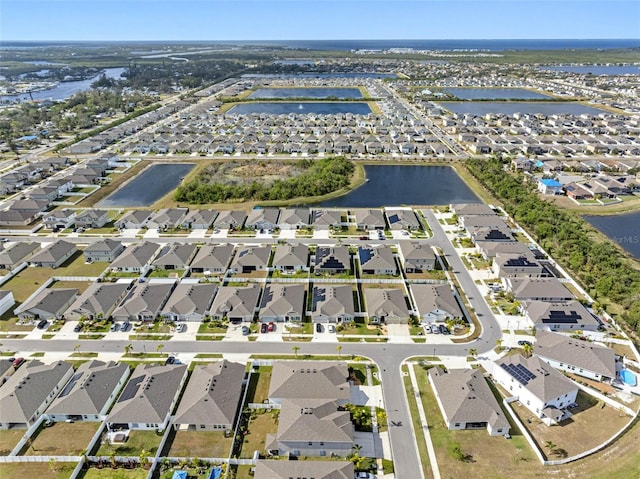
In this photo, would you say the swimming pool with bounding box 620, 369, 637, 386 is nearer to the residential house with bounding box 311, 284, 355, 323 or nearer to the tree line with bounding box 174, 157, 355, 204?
the residential house with bounding box 311, 284, 355, 323

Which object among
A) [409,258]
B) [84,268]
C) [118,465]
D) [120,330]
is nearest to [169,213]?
[84,268]

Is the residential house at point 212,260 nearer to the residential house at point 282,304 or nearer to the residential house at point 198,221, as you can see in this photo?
the residential house at point 282,304

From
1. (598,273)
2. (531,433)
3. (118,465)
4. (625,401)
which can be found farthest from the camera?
(598,273)

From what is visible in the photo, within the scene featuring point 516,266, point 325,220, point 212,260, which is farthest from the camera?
point 325,220

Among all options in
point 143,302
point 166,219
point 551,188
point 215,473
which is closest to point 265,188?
point 166,219

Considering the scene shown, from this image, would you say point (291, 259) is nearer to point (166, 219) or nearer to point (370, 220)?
point (370, 220)

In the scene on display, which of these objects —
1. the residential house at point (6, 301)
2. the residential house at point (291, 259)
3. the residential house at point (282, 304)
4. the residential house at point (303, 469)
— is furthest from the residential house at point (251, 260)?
the residential house at point (303, 469)

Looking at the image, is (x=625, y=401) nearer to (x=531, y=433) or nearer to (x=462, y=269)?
(x=531, y=433)

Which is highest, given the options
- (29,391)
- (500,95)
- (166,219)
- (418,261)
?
(500,95)
